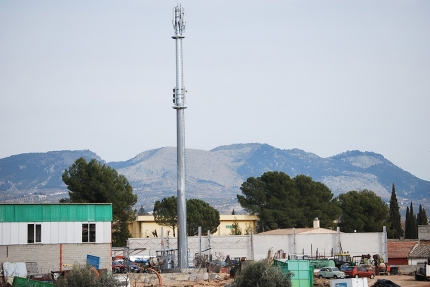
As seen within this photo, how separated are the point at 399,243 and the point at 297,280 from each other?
4257 cm

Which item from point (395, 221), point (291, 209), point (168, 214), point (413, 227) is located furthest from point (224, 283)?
point (413, 227)

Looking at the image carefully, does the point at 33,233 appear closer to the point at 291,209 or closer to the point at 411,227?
the point at 291,209

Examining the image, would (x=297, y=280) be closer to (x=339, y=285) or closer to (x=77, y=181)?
(x=339, y=285)

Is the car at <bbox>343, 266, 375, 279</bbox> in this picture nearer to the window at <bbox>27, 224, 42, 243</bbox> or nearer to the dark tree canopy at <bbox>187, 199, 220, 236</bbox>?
the window at <bbox>27, 224, 42, 243</bbox>

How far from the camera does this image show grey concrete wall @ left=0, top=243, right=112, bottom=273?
53344mm

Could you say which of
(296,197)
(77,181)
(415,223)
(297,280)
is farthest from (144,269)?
(415,223)

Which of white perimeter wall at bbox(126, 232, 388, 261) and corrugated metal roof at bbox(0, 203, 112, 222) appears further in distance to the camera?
white perimeter wall at bbox(126, 232, 388, 261)

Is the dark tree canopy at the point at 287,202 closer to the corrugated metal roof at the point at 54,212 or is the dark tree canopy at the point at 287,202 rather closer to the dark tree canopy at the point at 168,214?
the dark tree canopy at the point at 168,214

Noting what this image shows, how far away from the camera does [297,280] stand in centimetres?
4644

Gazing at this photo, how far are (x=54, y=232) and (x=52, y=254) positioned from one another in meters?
1.53

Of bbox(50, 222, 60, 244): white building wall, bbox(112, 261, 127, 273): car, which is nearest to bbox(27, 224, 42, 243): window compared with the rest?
bbox(50, 222, 60, 244): white building wall

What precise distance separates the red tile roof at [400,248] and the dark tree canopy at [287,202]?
21.4 m

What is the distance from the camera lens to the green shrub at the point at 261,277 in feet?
130

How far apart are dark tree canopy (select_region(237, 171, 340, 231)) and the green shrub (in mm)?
66622
